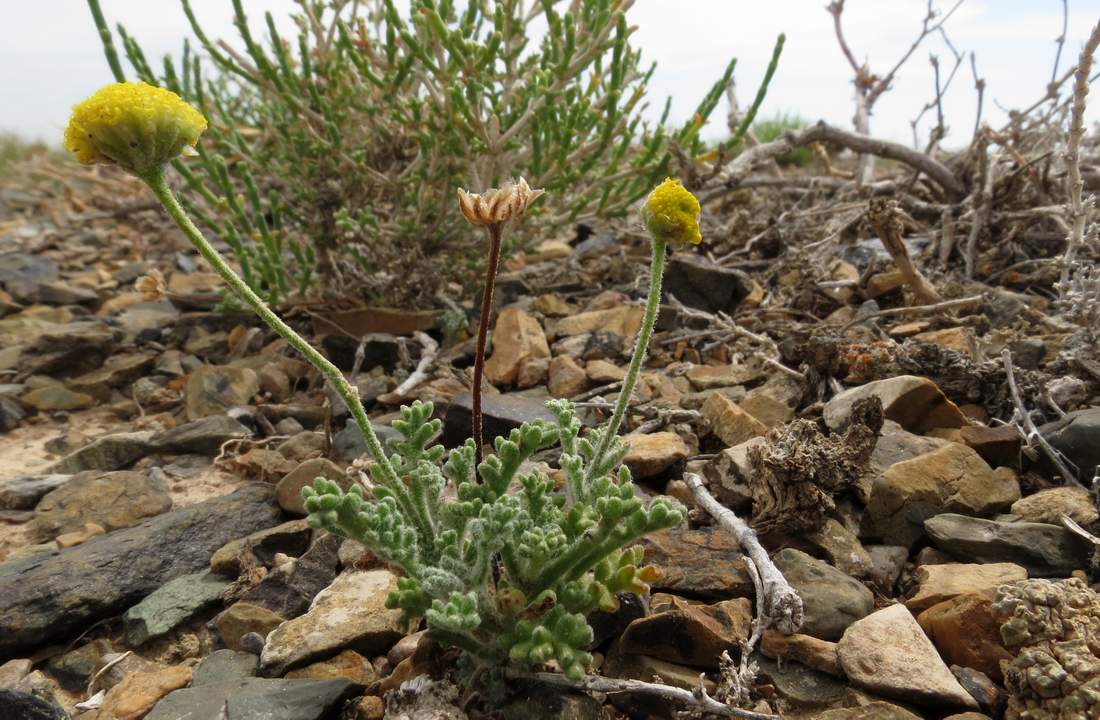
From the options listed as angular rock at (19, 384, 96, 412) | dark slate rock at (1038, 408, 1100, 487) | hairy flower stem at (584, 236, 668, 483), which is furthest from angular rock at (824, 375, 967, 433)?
angular rock at (19, 384, 96, 412)

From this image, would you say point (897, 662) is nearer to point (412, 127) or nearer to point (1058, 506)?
point (1058, 506)

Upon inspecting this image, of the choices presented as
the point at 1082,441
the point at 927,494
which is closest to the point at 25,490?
the point at 927,494

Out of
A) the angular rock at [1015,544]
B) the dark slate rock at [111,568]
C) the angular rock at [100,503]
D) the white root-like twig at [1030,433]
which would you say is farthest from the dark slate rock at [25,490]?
the white root-like twig at [1030,433]

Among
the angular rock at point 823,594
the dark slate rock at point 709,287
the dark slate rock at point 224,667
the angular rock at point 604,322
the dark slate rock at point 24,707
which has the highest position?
the dark slate rock at point 709,287

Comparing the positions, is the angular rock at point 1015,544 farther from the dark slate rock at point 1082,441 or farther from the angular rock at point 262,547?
the angular rock at point 262,547

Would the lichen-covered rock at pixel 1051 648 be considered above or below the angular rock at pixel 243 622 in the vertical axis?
above

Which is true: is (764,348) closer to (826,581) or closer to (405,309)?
(826,581)

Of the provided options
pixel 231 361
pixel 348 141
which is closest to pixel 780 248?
pixel 348 141
